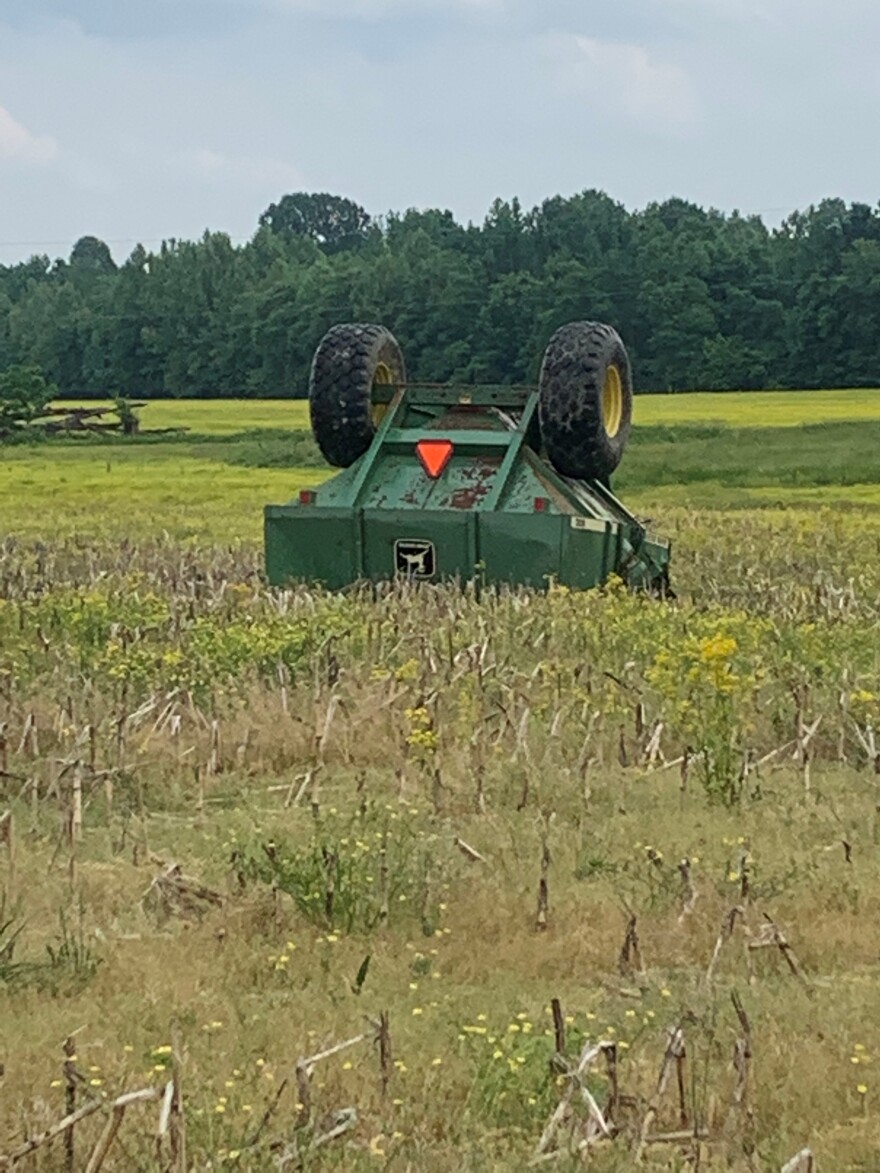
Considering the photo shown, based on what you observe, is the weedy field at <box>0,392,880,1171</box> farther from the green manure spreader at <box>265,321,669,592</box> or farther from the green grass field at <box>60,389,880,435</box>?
the green grass field at <box>60,389,880,435</box>

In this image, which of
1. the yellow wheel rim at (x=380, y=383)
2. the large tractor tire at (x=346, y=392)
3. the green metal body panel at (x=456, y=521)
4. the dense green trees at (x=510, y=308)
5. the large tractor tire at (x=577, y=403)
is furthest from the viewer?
the dense green trees at (x=510, y=308)

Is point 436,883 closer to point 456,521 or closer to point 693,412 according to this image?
point 456,521

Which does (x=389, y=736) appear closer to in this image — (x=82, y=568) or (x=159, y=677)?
(x=159, y=677)

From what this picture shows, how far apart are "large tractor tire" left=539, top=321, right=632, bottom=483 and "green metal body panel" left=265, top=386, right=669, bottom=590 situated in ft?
0.51

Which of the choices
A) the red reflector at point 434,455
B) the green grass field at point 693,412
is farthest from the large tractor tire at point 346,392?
the green grass field at point 693,412

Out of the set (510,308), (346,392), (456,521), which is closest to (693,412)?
(510,308)

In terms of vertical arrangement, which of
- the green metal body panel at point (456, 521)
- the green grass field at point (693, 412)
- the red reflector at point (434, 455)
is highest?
the red reflector at point (434, 455)

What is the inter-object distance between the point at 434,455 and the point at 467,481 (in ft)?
1.00

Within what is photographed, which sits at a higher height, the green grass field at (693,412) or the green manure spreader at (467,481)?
the green manure spreader at (467,481)

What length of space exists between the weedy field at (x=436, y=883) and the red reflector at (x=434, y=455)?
1311 millimetres

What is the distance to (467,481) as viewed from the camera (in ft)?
40.6

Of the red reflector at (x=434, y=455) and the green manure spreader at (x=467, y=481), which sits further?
the red reflector at (x=434, y=455)

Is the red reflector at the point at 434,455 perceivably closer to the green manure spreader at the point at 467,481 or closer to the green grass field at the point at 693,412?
the green manure spreader at the point at 467,481

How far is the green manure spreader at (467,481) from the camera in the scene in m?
12.0
